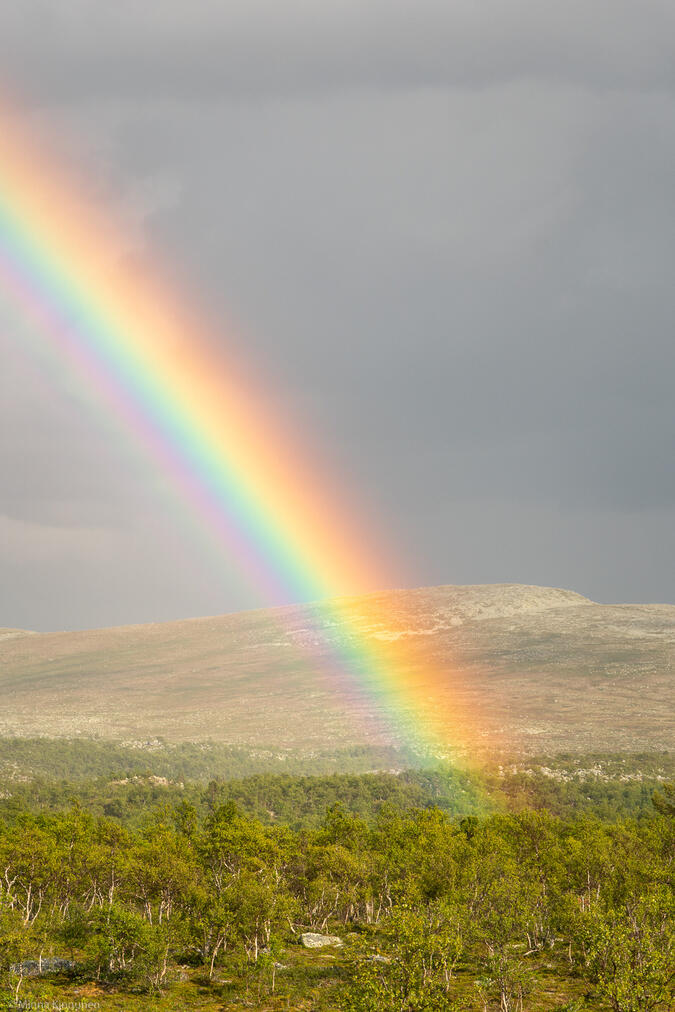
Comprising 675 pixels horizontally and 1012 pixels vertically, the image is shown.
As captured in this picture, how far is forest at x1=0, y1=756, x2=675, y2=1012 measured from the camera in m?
33.8

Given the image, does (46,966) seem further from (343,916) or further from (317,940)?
(343,916)

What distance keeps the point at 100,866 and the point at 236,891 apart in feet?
65.3

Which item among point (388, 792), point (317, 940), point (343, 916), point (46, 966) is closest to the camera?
point (46, 966)

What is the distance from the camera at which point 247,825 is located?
221ft

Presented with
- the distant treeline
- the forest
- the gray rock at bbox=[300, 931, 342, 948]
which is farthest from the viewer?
the distant treeline

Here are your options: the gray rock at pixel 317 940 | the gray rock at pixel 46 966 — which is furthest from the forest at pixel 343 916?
the gray rock at pixel 317 940

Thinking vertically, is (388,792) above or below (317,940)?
below

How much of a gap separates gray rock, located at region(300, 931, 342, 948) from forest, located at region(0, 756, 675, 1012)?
0.47m

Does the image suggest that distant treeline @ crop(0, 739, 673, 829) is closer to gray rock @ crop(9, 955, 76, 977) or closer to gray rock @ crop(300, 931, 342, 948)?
gray rock @ crop(300, 931, 342, 948)

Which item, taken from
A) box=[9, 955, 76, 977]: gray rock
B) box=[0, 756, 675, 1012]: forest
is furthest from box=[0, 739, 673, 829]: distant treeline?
box=[9, 955, 76, 977]: gray rock

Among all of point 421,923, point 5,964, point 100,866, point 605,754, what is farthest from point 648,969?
point 605,754

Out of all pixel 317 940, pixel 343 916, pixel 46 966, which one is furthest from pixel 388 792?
pixel 46 966

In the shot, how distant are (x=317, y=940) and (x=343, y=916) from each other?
16431 millimetres

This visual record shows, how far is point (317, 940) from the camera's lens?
62781 millimetres
